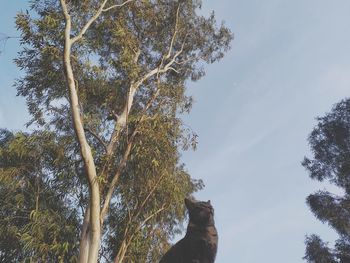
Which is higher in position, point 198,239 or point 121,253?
point 121,253

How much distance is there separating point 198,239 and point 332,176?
1711 cm

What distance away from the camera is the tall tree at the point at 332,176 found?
17.9m

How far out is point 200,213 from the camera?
3602 millimetres

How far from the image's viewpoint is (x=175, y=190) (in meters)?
9.73

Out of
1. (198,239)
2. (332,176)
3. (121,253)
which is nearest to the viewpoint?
(198,239)

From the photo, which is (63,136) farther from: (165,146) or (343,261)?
(343,261)

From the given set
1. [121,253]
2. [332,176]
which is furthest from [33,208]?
[332,176]

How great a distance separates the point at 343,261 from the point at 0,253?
13.4 metres

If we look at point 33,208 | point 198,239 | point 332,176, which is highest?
point 332,176

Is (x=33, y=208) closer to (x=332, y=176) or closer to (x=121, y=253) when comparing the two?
(x=121, y=253)

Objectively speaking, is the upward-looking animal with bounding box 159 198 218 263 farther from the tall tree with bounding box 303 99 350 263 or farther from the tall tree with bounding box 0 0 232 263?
the tall tree with bounding box 303 99 350 263

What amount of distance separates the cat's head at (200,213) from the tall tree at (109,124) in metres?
3.88

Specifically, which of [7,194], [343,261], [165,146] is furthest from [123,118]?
[343,261]

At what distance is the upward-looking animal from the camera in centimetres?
346
